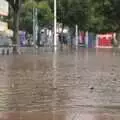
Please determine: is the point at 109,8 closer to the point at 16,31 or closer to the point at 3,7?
the point at 3,7

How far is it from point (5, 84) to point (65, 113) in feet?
18.2

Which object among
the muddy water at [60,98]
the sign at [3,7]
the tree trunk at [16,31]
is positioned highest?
the sign at [3,7]

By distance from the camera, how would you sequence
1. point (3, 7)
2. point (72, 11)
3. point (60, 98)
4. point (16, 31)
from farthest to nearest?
point (72, 11) → point (3, 7) → point (16, 31) → point (60, 98)

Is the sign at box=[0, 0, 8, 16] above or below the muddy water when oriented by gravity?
above

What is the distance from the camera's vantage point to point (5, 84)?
14148 millimetres

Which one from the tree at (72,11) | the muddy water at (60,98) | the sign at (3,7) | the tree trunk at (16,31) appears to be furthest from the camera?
the tree at (72,11)

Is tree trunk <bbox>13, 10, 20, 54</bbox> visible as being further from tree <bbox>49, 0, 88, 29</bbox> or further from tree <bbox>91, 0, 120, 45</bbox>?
tree <bbox>49, 0, 88, 29</bbox>

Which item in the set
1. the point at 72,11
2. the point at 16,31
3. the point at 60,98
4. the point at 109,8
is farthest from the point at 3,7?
the point at 60,98

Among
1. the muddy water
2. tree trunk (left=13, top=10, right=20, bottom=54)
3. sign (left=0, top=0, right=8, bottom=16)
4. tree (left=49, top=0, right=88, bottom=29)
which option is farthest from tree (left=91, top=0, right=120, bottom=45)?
the muddy water

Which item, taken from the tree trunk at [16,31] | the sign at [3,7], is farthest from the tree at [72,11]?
the tree trunk at [16,31]

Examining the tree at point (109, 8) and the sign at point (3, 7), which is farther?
the tree at point (109, 8)

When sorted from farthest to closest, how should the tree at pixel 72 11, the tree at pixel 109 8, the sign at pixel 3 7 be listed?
1. the tree at pixel 72 11
2. the tree at pixel 109 8
3. the sign at pixel 3 7

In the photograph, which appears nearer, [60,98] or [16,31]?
[60,98]

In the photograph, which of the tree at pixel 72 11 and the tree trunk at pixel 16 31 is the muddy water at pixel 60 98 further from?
the tree at pixel 72 11
